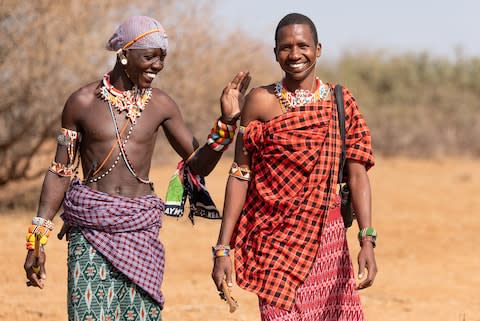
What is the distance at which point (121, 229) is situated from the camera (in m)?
4.64

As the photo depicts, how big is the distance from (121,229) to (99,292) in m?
0.31

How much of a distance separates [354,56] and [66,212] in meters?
33.2

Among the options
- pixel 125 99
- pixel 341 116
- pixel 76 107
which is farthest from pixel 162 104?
pixel 341 116

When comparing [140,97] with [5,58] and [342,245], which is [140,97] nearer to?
[342,245]

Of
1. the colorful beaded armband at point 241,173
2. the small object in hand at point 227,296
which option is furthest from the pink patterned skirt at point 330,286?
the colorful beaded armband at point 241,173

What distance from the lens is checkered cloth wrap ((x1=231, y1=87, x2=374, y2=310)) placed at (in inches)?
176

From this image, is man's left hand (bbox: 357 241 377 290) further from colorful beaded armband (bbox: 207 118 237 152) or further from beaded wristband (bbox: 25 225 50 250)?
beaded wristband (bbox: 25 225 50 250)

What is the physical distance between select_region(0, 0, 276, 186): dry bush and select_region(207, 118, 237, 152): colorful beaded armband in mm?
8591

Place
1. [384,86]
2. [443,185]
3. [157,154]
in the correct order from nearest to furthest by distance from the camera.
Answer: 1. [157,154]
2. [443,185]
3. [384,86]

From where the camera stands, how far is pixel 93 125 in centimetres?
475

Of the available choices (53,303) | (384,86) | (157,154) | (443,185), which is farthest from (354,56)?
(53,303)

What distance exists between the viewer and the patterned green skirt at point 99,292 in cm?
458

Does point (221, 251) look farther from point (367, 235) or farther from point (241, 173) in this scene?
point (367, 235)

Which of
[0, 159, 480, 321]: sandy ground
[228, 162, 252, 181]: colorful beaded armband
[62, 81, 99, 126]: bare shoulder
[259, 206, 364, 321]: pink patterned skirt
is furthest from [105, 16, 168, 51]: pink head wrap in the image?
[0, 159, 480, 321]: sandy ground
